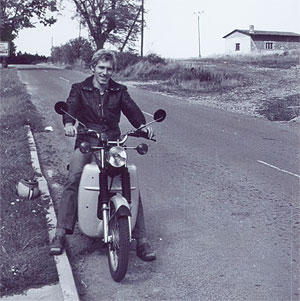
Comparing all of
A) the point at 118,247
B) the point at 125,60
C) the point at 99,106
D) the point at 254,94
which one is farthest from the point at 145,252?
the point at 125,60

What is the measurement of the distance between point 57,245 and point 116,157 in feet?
3.37

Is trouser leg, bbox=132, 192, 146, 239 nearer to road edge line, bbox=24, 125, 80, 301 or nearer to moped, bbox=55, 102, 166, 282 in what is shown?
moped, bbox=55, 102, 166, 282

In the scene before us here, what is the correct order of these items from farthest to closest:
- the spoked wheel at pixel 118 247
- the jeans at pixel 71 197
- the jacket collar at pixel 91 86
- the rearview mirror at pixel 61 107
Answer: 1. the jacket collar at pixel 91 86
2. the jeans at pixel 71 197
3. the rearview mirror at pixel 61 107
4. the spoked wheel at pixel 118 247

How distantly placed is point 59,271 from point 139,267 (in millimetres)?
744

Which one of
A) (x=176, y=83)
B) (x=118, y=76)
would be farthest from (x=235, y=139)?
(x=118, y=76)

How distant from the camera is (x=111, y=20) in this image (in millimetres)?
55344

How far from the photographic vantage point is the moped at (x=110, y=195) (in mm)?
4340

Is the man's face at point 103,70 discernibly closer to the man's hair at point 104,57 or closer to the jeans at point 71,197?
the man's hair at point 104,57

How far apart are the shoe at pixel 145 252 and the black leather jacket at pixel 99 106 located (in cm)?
105

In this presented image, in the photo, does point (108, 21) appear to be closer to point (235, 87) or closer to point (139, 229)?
point (235, 87)

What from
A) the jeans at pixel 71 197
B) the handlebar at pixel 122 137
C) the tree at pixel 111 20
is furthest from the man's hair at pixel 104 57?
the tree at pixel 111 20

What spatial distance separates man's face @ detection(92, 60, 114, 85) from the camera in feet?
16.3

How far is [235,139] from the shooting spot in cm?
1191

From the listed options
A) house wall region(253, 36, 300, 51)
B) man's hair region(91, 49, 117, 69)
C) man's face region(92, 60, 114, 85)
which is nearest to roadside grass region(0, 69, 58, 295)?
man's face region(92, 60, 114, 85)
